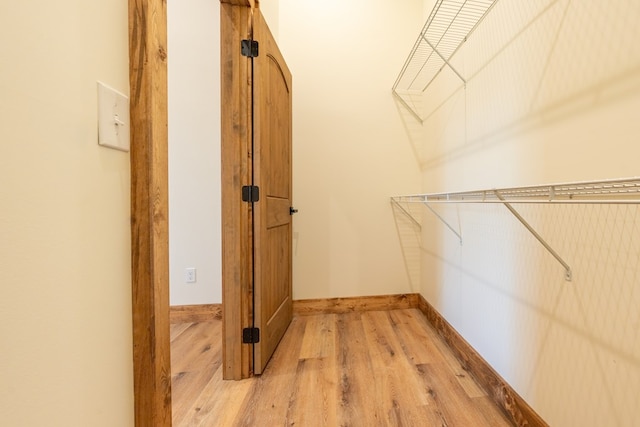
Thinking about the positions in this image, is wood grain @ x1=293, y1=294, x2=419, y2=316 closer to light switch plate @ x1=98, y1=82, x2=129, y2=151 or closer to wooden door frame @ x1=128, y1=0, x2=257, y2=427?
wooden door frame @ x1=128, y1=0, x2=257, y2=427

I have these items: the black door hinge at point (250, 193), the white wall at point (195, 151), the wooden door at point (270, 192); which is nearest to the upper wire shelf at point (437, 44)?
the wooden door at point (270, 192)

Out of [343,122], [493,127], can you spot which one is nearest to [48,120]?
[493,127]

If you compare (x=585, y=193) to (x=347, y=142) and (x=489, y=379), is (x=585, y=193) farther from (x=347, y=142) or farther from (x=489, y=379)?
(x=347, y=142)

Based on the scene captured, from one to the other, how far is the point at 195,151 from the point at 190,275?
102cm

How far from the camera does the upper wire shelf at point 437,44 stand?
4.71 feet

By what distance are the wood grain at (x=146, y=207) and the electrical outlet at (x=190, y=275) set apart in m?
1.65

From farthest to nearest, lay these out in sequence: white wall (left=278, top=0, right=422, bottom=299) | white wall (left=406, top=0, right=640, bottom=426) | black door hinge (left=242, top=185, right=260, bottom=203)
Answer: white wall (left=278, top=0, right=422, bottom=299), black door hinge (left=242, top=185, right=260, bottom=203), white wall (left=406, top=0, right=640, bottom=426)

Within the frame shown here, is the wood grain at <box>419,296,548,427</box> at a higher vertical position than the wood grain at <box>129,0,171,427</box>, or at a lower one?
lower

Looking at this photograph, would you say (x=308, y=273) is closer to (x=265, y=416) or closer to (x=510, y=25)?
(x=265, y=416)

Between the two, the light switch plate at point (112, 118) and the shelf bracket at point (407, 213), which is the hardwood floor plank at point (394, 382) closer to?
the shelf bracket at point (407, 213)

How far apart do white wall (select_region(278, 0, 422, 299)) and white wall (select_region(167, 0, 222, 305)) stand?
0.64 metres

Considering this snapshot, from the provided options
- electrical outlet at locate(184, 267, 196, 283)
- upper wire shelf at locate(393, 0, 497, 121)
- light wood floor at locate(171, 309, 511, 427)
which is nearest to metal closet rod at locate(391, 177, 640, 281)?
light wood floor at locate(171, 309, 511, 427)

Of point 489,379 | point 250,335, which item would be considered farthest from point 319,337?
point 489,379

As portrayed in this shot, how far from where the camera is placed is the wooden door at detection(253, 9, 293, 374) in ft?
4.82
